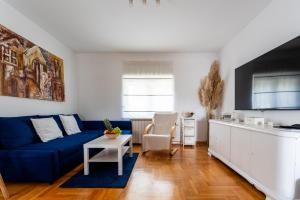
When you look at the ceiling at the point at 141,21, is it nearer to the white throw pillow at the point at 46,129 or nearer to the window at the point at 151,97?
the window at the point at 151,97

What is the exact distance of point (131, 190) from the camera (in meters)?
2.08

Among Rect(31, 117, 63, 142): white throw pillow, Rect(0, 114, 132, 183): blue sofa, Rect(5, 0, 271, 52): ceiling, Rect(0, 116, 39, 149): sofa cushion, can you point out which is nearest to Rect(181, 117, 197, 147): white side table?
Rect(5, 0, 271, 52): ceiling

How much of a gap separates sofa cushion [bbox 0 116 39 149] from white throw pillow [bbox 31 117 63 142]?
0.35 ft

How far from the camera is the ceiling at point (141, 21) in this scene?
2.58 m

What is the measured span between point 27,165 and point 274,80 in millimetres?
3252

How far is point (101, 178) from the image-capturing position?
2408mm

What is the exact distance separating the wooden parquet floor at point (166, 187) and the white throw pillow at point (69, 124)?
0.98 meters

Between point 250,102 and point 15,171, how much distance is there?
3.39 metres

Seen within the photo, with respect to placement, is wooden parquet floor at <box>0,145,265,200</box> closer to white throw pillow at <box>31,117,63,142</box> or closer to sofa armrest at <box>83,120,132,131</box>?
white throw pillow at <box>31,117,63,142</box>

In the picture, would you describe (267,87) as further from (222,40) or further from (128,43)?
(128,43)

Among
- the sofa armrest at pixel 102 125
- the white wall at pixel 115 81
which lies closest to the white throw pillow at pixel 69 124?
the sofa armrest at pixel 102 125

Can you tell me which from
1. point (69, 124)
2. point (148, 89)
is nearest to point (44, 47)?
point (69, 124)

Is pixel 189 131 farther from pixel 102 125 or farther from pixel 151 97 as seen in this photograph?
pixel 102 125

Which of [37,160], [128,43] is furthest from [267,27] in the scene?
[37,160]
